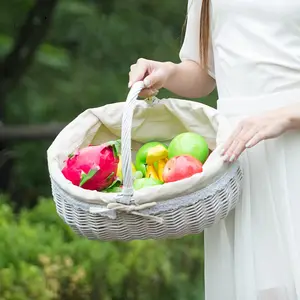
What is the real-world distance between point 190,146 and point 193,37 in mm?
407

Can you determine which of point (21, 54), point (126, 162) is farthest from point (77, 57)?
point (126, 162)

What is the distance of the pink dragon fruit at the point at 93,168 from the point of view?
1.81 m

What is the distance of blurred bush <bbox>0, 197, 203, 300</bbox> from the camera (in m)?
3.06

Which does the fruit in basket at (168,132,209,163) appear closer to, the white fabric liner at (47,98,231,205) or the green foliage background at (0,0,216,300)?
the white fabric liner at (47,98,231,205)

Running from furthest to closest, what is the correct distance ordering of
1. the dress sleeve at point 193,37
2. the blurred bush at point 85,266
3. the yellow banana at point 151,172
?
the blurred bush at point 85,266 < the dress sleeve at point 193,37 < the yellow banana at point 151,172

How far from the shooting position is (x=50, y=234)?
3326mm

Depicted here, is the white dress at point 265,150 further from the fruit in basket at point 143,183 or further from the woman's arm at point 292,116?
the fruit in basket at point 143,183

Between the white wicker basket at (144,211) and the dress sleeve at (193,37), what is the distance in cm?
40

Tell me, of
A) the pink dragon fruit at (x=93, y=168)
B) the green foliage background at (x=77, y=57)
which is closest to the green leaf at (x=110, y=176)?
the pink dragon fruit at (x=93, y=168)

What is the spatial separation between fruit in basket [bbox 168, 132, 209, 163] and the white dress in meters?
0.10

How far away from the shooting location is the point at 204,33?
212cm

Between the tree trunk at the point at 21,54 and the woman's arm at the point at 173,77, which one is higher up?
the woman's arm at the point at 173,77

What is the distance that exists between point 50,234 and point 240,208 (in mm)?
1527

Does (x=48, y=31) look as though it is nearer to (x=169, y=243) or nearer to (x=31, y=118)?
(x=31, y=118)
